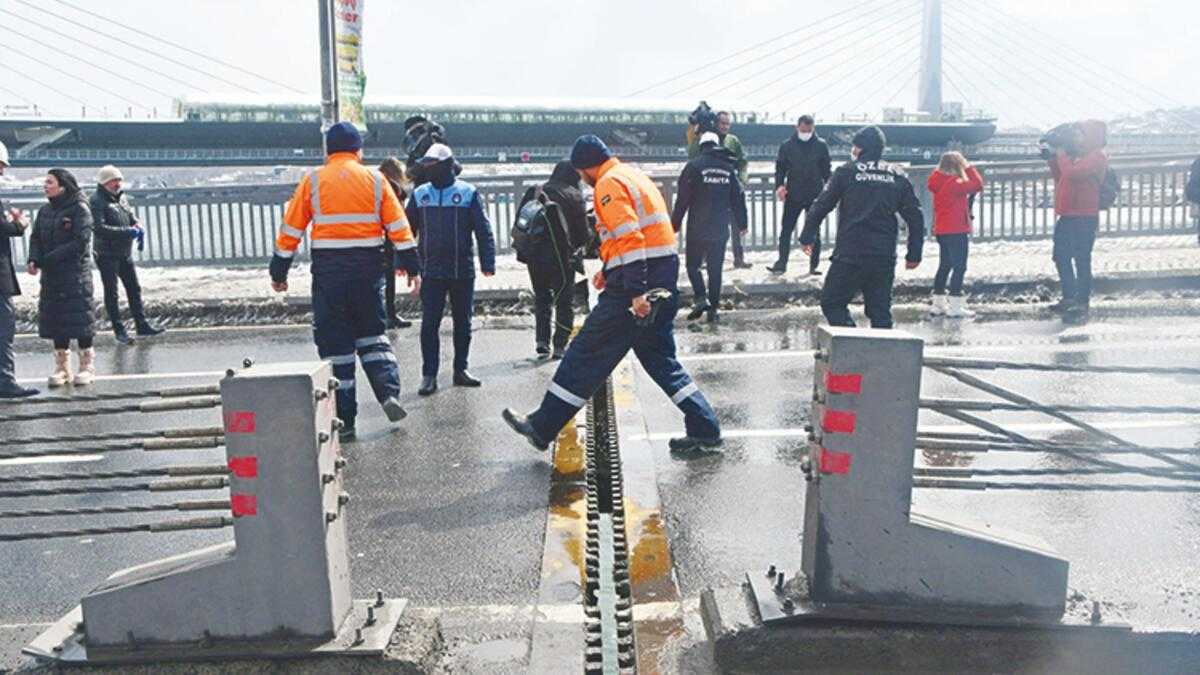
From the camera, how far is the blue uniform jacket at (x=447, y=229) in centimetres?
878

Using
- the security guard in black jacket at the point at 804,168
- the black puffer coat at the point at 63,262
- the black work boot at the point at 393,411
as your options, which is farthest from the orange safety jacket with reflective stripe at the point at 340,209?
the security guard in black jacket at the point at 804,168

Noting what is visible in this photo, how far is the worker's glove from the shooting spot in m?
6.30

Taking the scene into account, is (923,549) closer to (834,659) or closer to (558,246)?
(834,659)

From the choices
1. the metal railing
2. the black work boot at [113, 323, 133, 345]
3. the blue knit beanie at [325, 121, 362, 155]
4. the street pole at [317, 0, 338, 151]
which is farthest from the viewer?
the metal railing

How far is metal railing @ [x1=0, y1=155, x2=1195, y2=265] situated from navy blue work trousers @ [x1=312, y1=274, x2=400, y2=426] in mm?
8280

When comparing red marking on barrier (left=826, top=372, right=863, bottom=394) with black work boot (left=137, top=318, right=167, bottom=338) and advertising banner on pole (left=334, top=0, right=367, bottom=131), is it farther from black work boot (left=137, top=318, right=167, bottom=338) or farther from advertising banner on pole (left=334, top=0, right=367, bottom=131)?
advertising banner on pole (left=334, top=0, right=367, bottom=131)

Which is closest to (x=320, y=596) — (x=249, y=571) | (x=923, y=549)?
(x=249, y=571)

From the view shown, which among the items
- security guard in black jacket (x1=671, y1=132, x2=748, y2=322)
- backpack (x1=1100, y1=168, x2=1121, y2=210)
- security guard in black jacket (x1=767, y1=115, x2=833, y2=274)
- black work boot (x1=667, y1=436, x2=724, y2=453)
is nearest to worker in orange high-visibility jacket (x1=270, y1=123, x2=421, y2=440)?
black work boot (x1=667, y1=436, x2=724, y2=453)

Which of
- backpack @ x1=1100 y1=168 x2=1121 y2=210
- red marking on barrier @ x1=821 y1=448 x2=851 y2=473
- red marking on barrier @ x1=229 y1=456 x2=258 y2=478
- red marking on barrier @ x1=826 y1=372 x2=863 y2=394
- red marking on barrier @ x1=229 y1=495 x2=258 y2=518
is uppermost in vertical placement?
backpack @ x1=1100 y1=168 x2=1121 y2=210

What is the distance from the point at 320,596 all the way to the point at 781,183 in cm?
1102

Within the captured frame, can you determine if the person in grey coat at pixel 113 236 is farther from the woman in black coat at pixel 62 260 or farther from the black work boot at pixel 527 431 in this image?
the black work boot at pixel 527 431

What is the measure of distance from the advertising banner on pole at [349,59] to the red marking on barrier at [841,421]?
9.94 m

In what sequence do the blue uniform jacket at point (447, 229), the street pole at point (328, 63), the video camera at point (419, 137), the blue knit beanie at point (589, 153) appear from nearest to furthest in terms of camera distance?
the blue knit beanie at point (589, 153) < the blue uniform jacket at point (447, 229) < the video camera at point (419, 137) < the street pole at point (328, 63)

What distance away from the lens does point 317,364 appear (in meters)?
3.92
